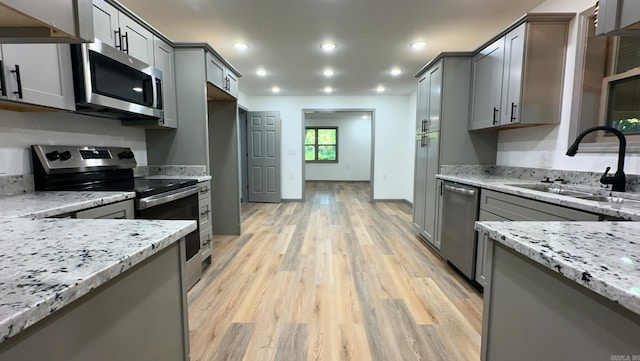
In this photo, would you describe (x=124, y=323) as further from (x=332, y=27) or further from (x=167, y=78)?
(x=332, y=27)

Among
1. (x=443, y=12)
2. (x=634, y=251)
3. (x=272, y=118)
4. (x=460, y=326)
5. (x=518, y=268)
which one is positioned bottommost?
(x=460, y=326)

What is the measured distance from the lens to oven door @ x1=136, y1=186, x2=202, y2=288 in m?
1.86

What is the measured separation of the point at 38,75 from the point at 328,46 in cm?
278

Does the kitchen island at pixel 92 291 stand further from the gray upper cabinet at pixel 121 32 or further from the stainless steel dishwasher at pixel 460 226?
the stainless steel dishwasher at pixel 460 226

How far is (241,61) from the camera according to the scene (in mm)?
3992

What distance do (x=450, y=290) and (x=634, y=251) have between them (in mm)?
1827

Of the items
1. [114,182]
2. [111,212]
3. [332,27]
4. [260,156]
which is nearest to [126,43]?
[114,182]

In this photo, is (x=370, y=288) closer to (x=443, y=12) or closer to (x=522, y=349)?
(x=522, y=349)

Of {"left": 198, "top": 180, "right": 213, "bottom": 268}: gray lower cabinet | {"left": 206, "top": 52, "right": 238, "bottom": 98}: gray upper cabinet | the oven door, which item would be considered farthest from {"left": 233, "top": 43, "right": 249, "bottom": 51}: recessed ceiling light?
the oven door

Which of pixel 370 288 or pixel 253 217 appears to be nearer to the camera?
pixel 370 288

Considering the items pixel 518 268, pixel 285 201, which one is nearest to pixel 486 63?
pixel 518 268

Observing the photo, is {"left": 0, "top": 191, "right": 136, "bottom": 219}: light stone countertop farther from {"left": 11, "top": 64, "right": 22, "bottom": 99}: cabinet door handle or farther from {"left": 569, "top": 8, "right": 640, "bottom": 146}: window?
{"left": 569, "top": 8, "right": 640, "bottom": 146}: window

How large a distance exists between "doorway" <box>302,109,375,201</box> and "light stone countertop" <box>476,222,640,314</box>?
9.21m

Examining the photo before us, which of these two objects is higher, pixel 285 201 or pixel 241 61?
pixel 241 61
